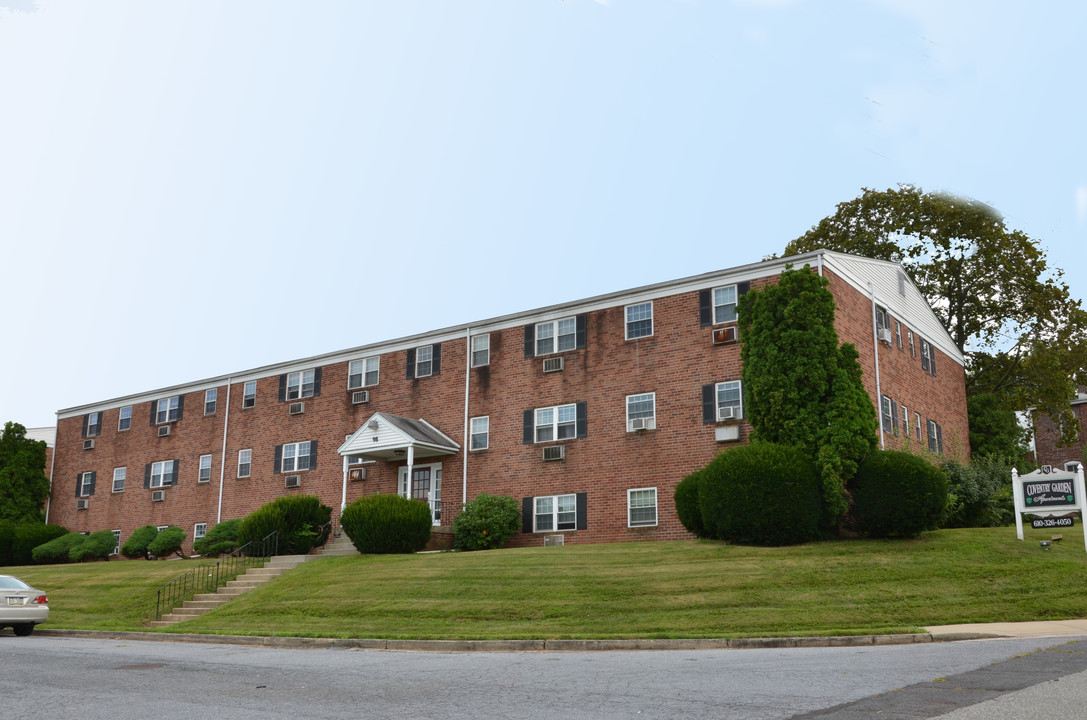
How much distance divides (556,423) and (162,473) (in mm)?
19760

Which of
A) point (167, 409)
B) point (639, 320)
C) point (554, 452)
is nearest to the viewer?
point (639, 320)

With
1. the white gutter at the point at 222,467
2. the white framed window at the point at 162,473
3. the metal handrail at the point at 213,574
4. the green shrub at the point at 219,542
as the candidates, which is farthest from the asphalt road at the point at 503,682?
the white framed window at the point at 162,473

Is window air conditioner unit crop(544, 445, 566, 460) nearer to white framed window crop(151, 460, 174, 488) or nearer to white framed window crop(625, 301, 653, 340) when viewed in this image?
white framed window crop(625, 301, 653, 340)

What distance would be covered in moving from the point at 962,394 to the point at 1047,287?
759cm

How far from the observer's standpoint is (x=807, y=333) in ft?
73.5

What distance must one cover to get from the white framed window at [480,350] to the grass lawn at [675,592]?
8434 mm

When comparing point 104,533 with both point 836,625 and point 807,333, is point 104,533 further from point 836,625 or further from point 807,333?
point 836,625

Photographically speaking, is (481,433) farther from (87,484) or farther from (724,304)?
(87,484)

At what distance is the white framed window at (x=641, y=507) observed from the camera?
2630 cm

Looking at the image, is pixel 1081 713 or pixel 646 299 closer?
pixel 1081 713

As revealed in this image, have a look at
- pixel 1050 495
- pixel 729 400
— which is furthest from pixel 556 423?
pixel 1050 495

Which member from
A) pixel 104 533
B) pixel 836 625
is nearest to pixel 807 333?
pixel 836 625

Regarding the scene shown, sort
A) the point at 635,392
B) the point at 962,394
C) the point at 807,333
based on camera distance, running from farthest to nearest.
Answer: the point at 962,394, the point at 635,392, the point at 807,333

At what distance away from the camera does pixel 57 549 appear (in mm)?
37375
